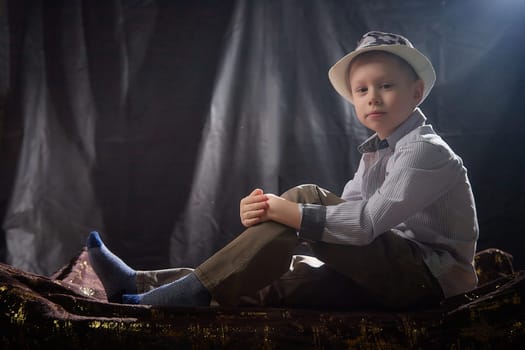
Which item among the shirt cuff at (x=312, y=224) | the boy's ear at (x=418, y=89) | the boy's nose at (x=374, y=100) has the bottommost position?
the shirt cuff at (x=312, y=224)

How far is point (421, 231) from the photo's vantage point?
1067mm

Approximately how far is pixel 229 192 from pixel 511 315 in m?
1.13

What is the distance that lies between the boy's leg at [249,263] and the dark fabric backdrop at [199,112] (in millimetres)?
866

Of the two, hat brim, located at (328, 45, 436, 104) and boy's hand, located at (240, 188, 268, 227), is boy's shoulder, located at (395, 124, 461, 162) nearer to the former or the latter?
hat brim, located at (328, 45, 436, 104)

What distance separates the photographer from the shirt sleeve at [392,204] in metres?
0.97

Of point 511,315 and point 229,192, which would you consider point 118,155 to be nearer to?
point 229,192

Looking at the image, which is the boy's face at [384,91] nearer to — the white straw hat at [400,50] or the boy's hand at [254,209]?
the white straw hat at [400,50]

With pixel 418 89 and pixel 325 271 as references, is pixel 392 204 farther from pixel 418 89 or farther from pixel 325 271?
pixel 418 89

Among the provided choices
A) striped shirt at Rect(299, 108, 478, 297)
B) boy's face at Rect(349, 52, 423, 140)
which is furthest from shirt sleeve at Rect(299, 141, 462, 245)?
boy's face at Rect(349, 52, 423, 140)


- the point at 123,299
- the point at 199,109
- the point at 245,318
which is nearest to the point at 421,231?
the point at 245,318

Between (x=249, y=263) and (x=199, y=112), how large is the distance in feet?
3.37

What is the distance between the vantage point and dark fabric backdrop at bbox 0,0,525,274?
6.05 ft

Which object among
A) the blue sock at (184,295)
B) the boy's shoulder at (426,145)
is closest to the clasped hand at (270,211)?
the blue sock at (184,295)

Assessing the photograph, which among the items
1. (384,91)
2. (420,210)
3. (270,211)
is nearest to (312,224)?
(270,211)
